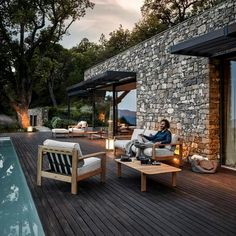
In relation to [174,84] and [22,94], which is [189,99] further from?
[22,94]

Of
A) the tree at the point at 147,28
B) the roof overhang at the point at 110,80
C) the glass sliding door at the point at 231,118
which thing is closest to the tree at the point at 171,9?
the tree at the point at 147,28

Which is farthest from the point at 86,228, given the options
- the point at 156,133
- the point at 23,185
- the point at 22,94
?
the point at 22,94

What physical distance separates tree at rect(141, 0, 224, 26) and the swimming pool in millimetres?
22086

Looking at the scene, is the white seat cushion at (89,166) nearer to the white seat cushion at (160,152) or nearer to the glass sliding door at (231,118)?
the white seat cushion at (160,152)

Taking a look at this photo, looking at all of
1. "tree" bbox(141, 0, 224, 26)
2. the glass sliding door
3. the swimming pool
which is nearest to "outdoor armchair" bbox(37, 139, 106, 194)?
the swimming pool

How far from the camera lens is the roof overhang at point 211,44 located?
4664 millimetres

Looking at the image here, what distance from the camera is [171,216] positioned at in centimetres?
366

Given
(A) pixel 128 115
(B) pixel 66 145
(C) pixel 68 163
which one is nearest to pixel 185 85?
(B) pixel 66 145

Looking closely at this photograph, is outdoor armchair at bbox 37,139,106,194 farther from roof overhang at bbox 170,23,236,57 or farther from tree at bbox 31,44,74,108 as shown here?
tree at bbox 31,44,74,108

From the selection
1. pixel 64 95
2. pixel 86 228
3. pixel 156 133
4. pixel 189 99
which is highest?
pixel 64 95

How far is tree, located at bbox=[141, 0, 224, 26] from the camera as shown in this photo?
2439 cm

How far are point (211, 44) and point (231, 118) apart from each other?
6.00 feet

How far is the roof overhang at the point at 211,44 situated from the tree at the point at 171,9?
758 inches

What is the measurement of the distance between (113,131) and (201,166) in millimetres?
6993
